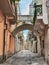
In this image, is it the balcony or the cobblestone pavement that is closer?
the balcony

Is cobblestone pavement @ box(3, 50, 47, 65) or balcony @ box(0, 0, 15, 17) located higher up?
balcony @ box(0, 0, 15, 17)

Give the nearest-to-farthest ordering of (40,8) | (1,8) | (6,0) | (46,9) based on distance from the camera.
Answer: (6,0) < (1,8) < (46,9) < (40,8)

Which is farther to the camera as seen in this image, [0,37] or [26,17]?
[26,17]

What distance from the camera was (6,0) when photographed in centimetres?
1135

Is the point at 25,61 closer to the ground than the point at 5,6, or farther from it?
closer to the ground

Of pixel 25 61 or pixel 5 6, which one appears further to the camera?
pixel 25 61

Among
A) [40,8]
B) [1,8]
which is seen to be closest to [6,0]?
[1,8]

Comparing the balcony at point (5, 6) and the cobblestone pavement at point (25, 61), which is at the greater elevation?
the balcony at point (5, 6)

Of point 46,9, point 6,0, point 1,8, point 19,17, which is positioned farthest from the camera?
point 19,17

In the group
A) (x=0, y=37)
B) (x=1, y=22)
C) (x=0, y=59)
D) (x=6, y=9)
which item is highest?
(x=6, y=9)

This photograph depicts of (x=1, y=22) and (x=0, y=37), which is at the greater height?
(x=1, y=22)

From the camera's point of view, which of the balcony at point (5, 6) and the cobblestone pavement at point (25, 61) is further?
the cobblestone pavement at point (25, 61)

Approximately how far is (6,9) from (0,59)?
11.7 ft

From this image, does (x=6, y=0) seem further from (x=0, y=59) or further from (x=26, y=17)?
(x=26, y=17)
